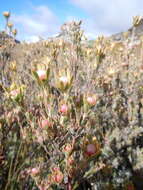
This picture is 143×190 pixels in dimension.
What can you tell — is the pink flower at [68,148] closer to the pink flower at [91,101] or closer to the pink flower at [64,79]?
the pink flower at [91,101]

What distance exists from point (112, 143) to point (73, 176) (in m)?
0.92

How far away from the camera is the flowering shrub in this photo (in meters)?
1.49

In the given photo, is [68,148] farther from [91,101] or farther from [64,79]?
[64,79]

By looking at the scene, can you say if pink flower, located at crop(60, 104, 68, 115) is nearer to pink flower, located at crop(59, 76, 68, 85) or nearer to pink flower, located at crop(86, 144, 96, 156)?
pink flower, located at crop(59, 76, 68, 85)

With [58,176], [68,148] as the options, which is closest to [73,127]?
[68,148]

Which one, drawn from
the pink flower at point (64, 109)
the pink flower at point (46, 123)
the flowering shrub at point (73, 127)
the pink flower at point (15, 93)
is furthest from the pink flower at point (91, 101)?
the pink flower at point (15, 93)

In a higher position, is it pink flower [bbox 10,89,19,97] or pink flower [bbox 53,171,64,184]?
pink flower [bbox 10,89,19,97]

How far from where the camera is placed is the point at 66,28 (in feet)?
7.51

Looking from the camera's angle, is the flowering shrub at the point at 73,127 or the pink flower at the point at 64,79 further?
the flowering shrub at the point at 73,127

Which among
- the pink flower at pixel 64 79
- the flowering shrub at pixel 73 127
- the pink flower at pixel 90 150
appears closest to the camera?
the pink flower at pixel 64 79

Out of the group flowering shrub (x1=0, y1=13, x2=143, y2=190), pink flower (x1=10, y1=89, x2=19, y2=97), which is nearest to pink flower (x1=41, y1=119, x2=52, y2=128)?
flowering shrub (x1=0, y1=13, x2=143, y2=190)

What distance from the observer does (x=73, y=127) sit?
1.53 m

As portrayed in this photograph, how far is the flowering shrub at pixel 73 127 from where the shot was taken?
1.49 meters

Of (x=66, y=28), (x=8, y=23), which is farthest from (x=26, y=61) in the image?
(x=66, y=28)
